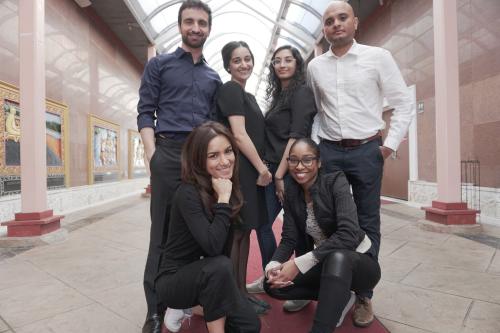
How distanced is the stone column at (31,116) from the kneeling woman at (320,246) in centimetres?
386

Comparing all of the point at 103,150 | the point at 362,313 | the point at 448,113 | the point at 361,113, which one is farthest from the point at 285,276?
the point at 103,150

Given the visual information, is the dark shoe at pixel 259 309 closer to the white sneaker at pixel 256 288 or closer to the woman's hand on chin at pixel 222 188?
the white sneaker at pixel 256 288

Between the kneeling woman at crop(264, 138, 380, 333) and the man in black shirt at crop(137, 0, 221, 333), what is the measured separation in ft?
2.26

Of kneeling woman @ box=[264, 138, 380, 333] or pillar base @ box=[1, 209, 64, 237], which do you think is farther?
pillar base @ box=[1, 209, 64, 237]

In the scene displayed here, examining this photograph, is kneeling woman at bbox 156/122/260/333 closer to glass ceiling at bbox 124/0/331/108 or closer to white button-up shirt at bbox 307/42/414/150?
white button-up shirt at bbox 307/42/414/150

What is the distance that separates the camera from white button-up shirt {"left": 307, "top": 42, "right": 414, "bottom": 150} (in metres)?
2.20

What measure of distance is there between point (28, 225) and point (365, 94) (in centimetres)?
445

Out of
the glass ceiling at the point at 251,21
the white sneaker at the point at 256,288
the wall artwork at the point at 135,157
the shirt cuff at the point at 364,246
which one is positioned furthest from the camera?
the wall artwork at the point at 135,157

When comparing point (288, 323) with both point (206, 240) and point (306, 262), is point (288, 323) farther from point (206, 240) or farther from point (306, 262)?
point (206, 240)

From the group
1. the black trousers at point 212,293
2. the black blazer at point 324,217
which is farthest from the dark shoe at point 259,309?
the black trousers at point 212,293

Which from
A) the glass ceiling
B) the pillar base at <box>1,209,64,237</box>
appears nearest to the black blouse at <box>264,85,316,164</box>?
the pillar base at <box>1,209,64,237</box>

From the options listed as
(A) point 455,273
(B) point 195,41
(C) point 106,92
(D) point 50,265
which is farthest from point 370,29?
(D) point 50,265

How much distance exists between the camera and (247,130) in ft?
7.81

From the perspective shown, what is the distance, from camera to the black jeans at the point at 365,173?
217cm
